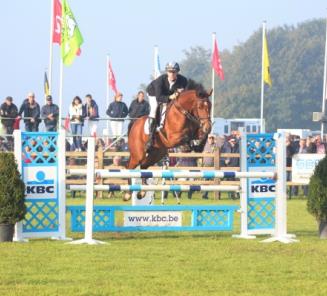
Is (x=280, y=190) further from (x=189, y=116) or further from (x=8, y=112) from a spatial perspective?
(x=8, y=112)

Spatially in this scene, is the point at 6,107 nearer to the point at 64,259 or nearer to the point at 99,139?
the point at 99,139

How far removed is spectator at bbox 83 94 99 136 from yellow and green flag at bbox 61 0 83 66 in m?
1.33

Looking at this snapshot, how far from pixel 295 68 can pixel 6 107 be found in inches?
3519

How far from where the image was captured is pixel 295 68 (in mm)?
114688

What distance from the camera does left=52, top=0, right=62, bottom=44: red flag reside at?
3125cm

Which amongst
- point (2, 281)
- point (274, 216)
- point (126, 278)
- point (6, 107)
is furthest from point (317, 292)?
point (6, 107)

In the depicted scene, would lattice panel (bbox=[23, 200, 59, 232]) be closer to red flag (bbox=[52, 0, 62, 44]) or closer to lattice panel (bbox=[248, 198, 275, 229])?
lattice panel (bbox=[248, 198, 275, 229])

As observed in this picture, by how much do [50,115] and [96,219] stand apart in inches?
525

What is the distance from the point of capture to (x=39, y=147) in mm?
14320

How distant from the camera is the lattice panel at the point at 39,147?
14020mm

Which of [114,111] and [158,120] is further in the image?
[114,111]

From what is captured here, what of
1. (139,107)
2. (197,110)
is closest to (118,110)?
(139,107)

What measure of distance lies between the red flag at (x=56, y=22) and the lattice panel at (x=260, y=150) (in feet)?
56.8

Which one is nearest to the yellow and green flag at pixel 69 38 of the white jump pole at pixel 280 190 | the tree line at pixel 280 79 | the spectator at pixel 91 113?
the spectator at pixel 91 113
